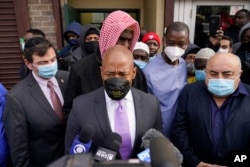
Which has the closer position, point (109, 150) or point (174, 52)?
point (109, 150)

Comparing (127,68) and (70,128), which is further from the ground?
(127,68)

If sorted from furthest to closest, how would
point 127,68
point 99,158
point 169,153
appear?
point 127,68, point 99,158, point 169,153

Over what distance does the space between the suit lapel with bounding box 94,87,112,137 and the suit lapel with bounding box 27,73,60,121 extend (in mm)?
545

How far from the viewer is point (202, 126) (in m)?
1.84

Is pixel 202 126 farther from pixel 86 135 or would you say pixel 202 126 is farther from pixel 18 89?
pixel 18 89

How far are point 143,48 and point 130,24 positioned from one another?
114cm

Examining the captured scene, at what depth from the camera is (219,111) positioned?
1.82 m

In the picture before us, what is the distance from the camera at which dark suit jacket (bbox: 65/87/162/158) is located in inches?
55.2

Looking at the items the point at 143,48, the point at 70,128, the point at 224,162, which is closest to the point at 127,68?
the point at 70,128

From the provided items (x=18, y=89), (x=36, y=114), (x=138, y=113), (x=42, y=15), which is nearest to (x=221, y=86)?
(x=138, y=113)

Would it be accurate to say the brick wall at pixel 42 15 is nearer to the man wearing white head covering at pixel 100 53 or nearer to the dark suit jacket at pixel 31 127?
the dark suit jacket at pixel 31 127

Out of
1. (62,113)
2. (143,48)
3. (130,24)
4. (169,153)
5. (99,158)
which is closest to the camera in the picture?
(169,153)

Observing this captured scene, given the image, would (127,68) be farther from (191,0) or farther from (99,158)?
(191,0)

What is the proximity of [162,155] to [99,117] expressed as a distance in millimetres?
843
